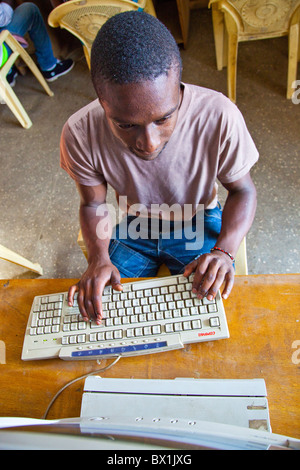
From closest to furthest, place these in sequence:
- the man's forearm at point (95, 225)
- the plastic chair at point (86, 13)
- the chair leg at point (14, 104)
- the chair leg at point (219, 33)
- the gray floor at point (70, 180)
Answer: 1. the man's forearm at point (95, 225)
2. the plastic chair at point (86, 13)
3. the gray floor at point (70, 180)
4. the chair leg at point (219, 33)
5. the chair leg at point (14, 104)

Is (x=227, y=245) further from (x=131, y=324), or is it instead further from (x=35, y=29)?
(x=35, y=29)

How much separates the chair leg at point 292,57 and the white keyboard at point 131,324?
1895mm

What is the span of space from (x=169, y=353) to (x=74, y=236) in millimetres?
1465

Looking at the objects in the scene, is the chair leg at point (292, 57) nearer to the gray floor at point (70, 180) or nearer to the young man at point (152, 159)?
the gray floor at point (70, 180)

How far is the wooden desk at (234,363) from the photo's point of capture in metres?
0.81

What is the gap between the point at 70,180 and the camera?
247 centimetres

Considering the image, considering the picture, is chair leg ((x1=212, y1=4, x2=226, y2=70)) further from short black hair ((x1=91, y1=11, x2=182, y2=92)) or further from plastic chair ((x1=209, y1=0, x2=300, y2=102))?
short black hair ((x1=91, y1=11, x2=182, y2=92))

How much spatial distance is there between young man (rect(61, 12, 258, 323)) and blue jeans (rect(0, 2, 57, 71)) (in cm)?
217

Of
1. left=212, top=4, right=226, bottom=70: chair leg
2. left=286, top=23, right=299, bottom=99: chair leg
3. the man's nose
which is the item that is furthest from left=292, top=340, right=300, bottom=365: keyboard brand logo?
left=212, top=4, right=226, bottom=70: chair leg

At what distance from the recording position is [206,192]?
3.79ft

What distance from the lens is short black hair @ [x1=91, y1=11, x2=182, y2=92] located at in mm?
699

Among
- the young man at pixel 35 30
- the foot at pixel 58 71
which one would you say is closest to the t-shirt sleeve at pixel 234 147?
the young man at pixel 35 30

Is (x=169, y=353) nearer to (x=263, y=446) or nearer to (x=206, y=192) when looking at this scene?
(x=263, y=446)

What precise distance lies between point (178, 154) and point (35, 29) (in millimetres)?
2557
